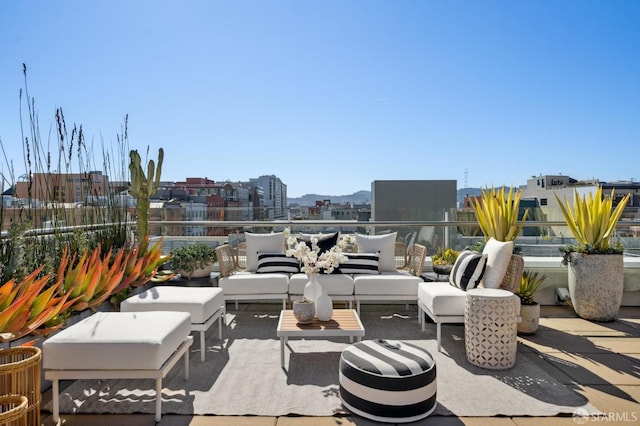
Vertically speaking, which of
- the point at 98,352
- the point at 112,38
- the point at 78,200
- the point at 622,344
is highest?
the point at 112,38

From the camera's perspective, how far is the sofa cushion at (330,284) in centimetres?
433

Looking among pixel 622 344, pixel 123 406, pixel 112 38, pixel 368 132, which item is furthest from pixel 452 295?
pixel 368 132

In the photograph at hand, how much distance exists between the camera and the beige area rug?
2414mm

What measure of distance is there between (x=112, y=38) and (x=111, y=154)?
2331mm

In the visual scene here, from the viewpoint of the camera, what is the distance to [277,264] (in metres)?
Answer: 4.72

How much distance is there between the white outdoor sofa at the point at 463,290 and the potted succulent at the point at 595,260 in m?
1.44

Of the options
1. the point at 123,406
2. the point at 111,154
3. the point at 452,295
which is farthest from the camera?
the point at 111,154

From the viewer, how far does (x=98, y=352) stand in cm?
226

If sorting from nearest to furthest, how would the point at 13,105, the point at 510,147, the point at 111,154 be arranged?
the point at 13,105 < the point at 111,154 < the point at 510,147

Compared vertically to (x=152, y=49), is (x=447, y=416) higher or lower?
lower

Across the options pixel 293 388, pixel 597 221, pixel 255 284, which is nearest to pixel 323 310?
pixel 293 388

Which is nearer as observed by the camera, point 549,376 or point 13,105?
point 549,376

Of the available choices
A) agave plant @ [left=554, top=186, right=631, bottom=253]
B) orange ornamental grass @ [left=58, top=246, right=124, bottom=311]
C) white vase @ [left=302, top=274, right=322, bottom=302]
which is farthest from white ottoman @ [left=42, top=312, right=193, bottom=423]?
agave plant @ [left=554, top=186, right=631, bottom=253]

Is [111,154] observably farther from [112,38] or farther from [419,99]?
[419,99]
